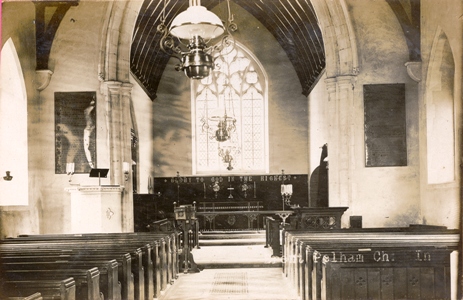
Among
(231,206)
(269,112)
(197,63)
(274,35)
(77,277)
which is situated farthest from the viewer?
(269,112)

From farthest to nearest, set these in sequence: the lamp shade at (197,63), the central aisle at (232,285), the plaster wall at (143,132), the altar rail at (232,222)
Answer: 1. the altar rail at (232,222)
2. the plaster wall at (143,132)
3. the central aisle at (232,285)
4. the lamp shade at (197,63)

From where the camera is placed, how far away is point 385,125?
9.73 metres

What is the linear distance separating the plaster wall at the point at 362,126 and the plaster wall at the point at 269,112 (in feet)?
23.9

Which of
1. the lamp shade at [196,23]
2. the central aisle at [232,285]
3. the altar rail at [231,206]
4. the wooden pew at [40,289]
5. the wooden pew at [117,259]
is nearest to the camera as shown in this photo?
the wooden pew at [40,289]

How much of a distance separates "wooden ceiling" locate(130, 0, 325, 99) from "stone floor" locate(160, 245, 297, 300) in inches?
211

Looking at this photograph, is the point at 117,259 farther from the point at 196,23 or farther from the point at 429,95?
the point at 429,95

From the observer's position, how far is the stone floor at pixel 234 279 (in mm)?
6363

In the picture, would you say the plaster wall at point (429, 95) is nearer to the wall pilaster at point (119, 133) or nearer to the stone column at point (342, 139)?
the stone column at point (342, 139)

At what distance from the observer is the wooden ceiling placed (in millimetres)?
13263

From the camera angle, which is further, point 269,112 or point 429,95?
point 269,112

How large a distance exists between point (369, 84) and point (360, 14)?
131 centimetres

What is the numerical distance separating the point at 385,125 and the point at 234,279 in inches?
164

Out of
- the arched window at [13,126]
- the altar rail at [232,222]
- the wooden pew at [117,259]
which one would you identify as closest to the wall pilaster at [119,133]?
the arched window at [13,126]

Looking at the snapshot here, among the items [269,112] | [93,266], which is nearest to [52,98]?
[93,266]
